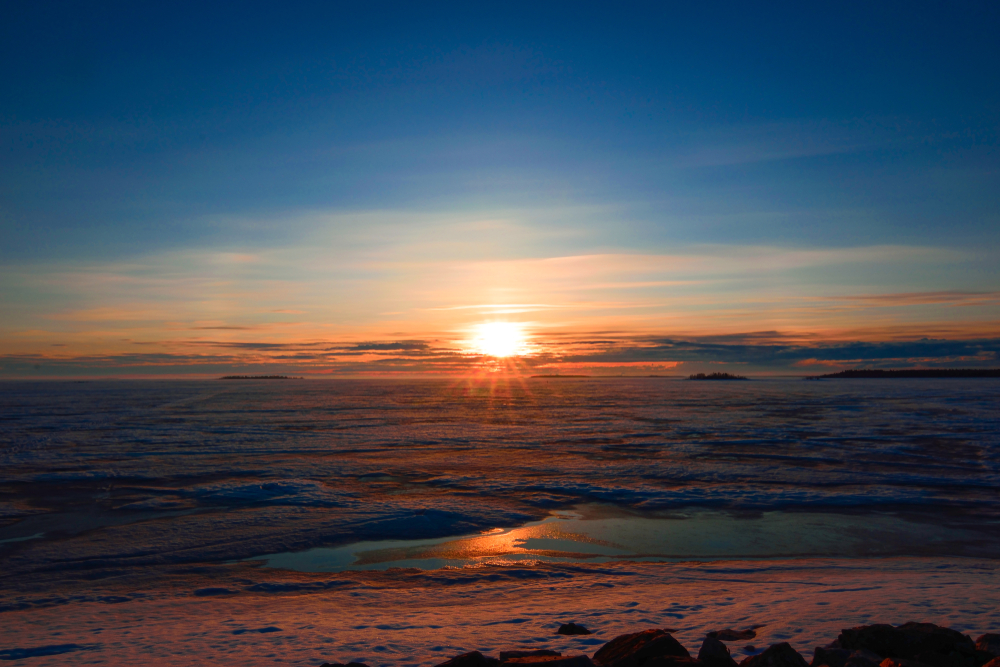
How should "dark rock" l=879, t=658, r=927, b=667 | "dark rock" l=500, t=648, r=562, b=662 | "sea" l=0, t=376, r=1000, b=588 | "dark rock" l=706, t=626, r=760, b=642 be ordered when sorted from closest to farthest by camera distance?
"dark rock" l=879, t=658, r=927, b=667 → "dark rock" l=500, t=648, r=562, b=662 → "dark rock" l=706, t=626, r=760, b=642 → "sea" l=0, t=376, r=1000, b=588

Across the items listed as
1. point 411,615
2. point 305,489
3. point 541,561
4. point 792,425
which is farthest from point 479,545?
point 792,425

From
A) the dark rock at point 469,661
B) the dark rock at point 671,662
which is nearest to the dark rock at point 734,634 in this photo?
the dark rock at point 671,662

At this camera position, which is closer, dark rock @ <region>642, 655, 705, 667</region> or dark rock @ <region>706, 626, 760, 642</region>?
dark rock @ <region>642, 655, 705, 667</region>

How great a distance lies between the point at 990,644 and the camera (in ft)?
12.0

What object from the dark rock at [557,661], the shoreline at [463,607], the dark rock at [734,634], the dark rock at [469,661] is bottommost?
the shoreline at [463,607]

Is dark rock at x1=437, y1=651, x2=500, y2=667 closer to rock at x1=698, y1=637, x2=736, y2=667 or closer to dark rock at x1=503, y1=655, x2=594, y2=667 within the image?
dark rock at x1=503, y1=655, x2=594, y2=667

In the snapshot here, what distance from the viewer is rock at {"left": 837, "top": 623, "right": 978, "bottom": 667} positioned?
3648mm

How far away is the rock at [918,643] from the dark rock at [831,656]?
0.43ft

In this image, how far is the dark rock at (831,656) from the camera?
369 centimetres

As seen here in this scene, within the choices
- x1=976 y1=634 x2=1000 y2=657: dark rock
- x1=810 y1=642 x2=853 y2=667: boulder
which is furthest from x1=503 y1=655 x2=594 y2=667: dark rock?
x1=976 y1=634 x2=1000 y2=657: dark rock

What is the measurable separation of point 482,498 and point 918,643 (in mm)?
6936

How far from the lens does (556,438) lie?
18.5 meters

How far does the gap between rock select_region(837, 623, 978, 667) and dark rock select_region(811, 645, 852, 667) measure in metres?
0.13

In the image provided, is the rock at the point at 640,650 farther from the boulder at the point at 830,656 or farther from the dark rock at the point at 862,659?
the dark rock at the point at 862,659
